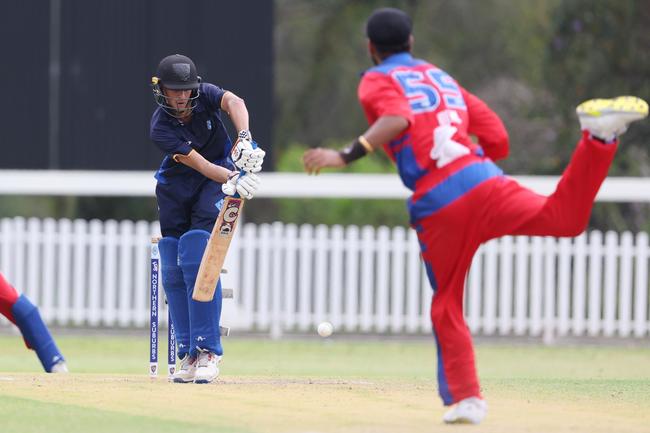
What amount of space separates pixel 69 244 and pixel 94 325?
1.13 m

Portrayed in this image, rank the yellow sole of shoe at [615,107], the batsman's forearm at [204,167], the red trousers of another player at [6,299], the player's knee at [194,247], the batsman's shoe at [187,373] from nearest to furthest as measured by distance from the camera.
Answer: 1. the yellow sole of shoe at [615,107]
2. the batsman's forearm at [204,167]
3. the player's knee at [194,247]
4. the batsman's shoe at [187,373]
5. the red trousers of another player at [6,299]

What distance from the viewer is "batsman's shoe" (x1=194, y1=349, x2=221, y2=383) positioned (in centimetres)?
845

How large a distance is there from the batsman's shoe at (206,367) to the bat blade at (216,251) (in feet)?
1.27

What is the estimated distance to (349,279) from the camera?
53.9ft

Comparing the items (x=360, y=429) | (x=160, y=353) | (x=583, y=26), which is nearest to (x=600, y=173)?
(x=360, y=429)

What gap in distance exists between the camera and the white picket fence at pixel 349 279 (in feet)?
53.4

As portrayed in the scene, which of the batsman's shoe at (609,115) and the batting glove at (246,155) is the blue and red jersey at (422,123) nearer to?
the batsman's shoe at (609,115)

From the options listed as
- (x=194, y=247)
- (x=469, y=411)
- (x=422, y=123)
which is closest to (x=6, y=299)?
(x=194, y=247)

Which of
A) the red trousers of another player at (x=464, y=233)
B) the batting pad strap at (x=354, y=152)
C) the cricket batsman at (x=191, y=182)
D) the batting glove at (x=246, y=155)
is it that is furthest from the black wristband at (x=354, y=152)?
the cricket batsman at (x=191, y=182)

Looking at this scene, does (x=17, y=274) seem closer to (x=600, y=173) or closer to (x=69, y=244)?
(x=69, y=244)

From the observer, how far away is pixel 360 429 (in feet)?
21.3

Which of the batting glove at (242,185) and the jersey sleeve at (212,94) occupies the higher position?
the jersey sleeve at (212,94)

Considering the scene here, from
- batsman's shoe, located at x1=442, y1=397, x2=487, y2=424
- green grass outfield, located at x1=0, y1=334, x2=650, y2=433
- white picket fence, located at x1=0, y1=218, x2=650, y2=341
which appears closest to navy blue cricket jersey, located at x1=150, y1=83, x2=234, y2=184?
green grass outfield, located at x1=0, y1=334, x2=650, y2=433

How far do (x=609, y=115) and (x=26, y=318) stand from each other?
495 centimetres
